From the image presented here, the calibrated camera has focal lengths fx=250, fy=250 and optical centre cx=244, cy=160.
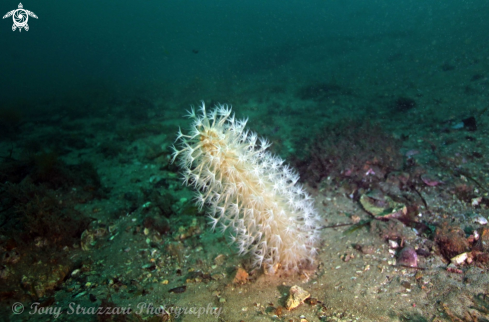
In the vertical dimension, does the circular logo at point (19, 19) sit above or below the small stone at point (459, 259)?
above

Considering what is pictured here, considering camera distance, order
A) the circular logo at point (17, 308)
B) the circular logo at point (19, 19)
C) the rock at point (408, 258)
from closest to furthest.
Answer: the circular logo at point (17, 308) → the rock at point (408, 258) → the circular logo at point (19, 19)

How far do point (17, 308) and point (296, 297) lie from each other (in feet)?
10.1

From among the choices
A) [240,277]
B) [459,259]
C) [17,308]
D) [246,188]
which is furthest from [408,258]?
Result: [17,308]

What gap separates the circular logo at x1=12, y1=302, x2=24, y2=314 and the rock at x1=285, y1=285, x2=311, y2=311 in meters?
2.90

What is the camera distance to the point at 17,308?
2.74 meters

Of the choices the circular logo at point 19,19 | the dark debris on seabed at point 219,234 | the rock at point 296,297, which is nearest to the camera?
the rock at point 296,297

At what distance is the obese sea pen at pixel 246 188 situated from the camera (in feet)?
9.32

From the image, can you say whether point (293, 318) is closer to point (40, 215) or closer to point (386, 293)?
point (386, 293)

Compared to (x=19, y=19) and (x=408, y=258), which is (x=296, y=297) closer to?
(x=408, y=258)

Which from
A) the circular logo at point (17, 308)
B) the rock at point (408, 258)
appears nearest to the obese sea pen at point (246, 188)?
the rock at point (408, 258)

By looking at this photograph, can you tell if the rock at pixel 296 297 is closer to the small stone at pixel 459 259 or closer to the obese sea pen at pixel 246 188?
the obese sea pen at pixel 246 188

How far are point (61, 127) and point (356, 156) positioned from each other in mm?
12441

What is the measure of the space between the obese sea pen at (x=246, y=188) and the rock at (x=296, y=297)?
41cm

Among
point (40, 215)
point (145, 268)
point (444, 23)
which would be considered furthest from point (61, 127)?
point (444, 23)
